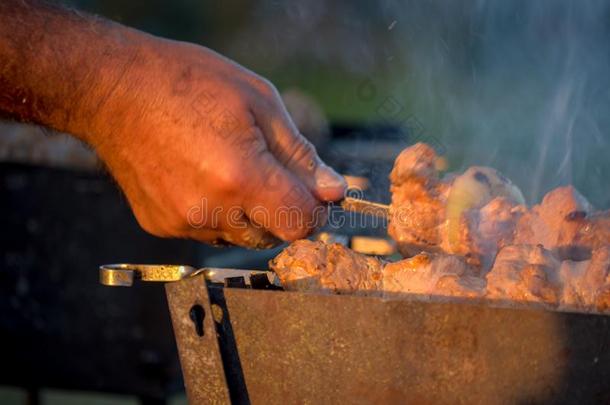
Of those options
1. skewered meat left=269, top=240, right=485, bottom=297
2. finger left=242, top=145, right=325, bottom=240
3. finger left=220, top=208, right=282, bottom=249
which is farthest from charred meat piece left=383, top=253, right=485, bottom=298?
finger left=220, top=208, right=282, bottom=249

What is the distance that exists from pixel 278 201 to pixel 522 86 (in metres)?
3.03

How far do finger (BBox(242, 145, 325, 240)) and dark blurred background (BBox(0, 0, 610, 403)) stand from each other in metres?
1.05

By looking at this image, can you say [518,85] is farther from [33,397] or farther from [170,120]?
[33,397]

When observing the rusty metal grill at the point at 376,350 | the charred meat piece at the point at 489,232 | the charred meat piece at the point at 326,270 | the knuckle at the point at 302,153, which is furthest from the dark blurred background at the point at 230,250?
the rusty metal grill at the point at 376,350

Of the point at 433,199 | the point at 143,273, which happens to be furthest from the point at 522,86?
the point at 143,273

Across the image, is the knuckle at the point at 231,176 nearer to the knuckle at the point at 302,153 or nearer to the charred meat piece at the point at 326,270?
the knuckle at the point at 302,153

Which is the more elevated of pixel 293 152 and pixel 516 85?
pixel 516 85

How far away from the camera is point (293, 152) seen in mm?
2357

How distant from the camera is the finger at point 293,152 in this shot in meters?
2.33

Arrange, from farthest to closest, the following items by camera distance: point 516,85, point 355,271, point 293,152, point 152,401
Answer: point 516,85
point 152,401
point 293,152
point 355,271

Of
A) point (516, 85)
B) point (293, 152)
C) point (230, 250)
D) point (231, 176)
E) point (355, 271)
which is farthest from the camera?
point (516, 85)

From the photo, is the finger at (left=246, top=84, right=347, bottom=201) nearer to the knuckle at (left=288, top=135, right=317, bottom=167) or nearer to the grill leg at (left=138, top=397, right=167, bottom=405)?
the knuckle at (left=288, top=135, right=317, bottom=167)

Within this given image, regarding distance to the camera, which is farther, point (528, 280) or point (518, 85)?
point (518, 85)

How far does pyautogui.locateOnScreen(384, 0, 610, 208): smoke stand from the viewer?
3.38 meters
